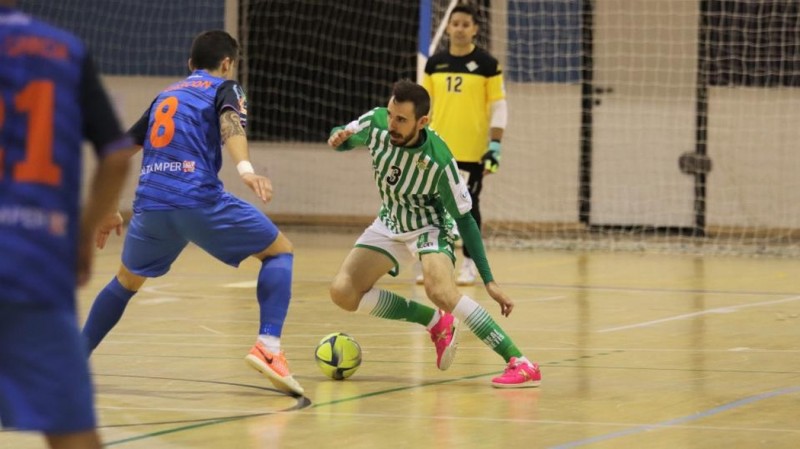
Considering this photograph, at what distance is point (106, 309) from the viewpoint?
621 cm

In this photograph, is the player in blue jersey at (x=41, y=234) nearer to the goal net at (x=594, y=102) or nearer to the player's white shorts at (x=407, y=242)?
the player's white shorts at (x=407, y=242)

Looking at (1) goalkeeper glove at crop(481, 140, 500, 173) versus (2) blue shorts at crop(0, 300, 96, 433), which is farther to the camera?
(1) goalkeeper glove at crop(481, 140, 500, 173)

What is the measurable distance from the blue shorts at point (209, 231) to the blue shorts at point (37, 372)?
309cm

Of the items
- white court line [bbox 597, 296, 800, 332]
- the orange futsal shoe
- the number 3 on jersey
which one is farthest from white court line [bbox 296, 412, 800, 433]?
white court line [bbox 597, 296, 800, 332]

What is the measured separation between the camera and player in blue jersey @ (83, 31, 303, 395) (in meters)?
5.93

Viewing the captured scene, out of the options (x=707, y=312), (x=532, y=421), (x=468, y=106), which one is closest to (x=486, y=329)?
(x=532, y=421)

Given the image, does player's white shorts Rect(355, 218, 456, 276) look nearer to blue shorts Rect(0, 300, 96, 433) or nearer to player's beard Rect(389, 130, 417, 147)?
player's beard Rect(389, 130, 417, 147)

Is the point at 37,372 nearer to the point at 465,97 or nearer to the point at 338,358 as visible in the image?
the point at 338,358

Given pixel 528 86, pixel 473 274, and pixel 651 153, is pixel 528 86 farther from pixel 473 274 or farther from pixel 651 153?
pixel 473 274

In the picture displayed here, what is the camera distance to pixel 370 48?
16.6 meters

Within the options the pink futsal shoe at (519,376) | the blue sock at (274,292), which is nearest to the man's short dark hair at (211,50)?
the blue sock at (274,292)

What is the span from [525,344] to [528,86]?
8829mm

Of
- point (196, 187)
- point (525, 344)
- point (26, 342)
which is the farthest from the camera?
point (525, 344)

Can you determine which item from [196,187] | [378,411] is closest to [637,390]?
[378,411]
